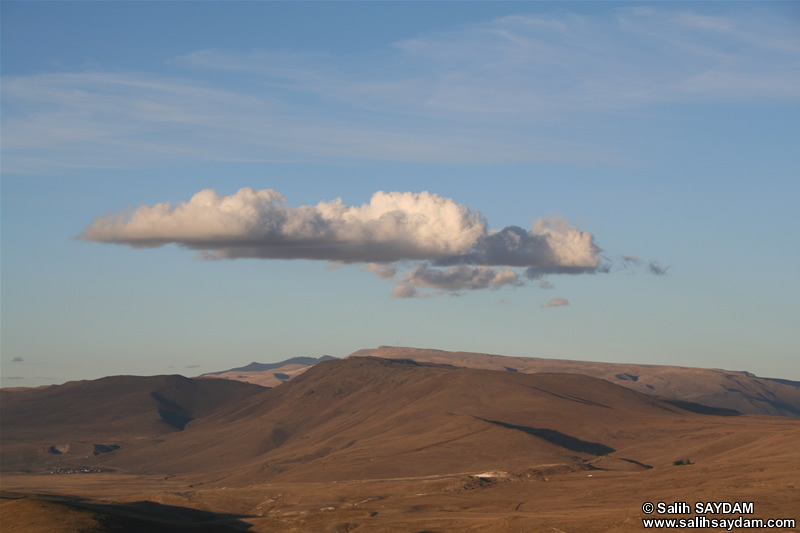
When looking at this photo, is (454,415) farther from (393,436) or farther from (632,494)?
(632,494)

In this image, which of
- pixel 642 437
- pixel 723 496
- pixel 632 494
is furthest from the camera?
pixel 642 437

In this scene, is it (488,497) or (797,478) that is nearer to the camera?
(797,478)

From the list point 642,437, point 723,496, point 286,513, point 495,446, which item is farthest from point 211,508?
point 642,437

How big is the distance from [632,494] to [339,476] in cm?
6054

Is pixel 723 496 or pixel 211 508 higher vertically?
pixel 723 496

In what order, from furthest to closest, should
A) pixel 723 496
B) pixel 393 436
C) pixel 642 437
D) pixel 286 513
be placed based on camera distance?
pixel 393 436 → pixel 642 437 → pixel 286 513 → pixel 723 496

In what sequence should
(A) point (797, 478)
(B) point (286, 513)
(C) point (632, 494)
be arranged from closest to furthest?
(A) point (797, 478) < (C) point (632, 494) < (B) point (286, 513)

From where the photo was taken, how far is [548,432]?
183875 millimetres

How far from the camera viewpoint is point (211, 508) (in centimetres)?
13275

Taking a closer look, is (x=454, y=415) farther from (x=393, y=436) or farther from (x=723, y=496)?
(x=723, y=496)

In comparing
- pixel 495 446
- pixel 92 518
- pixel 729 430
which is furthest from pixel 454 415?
pixel 92 518

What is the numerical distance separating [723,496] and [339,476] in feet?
268

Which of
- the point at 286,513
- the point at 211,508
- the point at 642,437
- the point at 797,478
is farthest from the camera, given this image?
the point at 642,437

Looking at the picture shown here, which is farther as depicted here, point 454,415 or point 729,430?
point 454,415
